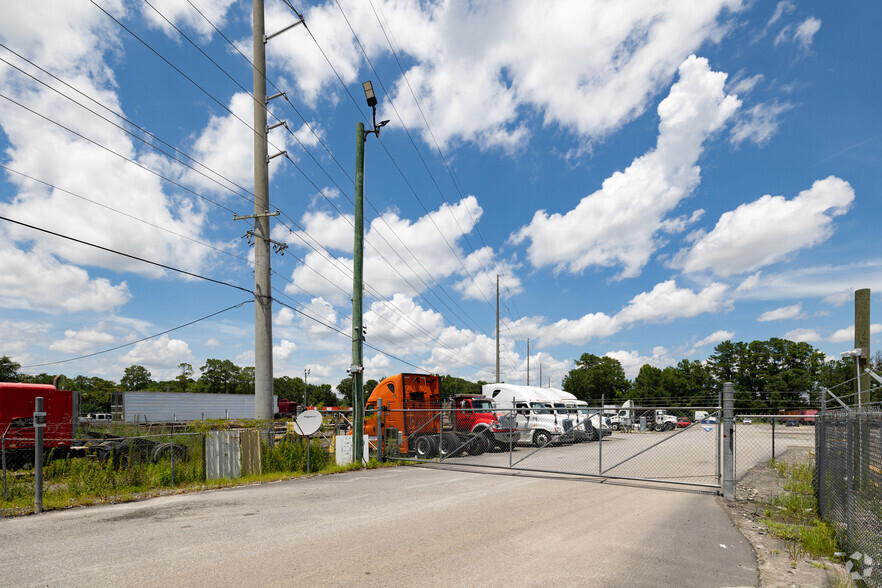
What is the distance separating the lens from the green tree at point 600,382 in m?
119

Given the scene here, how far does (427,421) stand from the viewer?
2045 centimetres

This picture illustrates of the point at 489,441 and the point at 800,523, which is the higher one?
the point at 800,523

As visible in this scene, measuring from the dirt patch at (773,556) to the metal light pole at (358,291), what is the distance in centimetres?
1053

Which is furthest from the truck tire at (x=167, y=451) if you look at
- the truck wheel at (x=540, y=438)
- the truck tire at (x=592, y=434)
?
the truck tire at (x=592, y=434)

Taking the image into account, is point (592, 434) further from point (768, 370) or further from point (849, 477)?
point (768, 370)

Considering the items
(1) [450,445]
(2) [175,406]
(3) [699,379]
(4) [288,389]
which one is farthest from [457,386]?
(1) [450,445]

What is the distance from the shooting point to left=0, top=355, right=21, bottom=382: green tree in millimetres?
101125

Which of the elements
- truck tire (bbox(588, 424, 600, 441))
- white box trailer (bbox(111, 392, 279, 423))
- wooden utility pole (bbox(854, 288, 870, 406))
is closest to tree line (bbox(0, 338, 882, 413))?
white box trailer (bbox(111, 392, 279, 423))

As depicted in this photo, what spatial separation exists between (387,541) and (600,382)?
392ft

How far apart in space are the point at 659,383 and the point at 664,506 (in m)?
111

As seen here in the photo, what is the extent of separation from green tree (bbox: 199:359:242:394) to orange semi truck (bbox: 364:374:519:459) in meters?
133

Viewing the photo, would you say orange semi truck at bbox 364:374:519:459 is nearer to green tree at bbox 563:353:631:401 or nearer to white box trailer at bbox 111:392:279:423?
white box trailer at bbox 111:392:279:423

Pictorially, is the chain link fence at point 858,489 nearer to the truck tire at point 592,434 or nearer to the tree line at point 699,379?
the truck tire at point 592,434

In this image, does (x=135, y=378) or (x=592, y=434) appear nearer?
(x=592, y=434)
